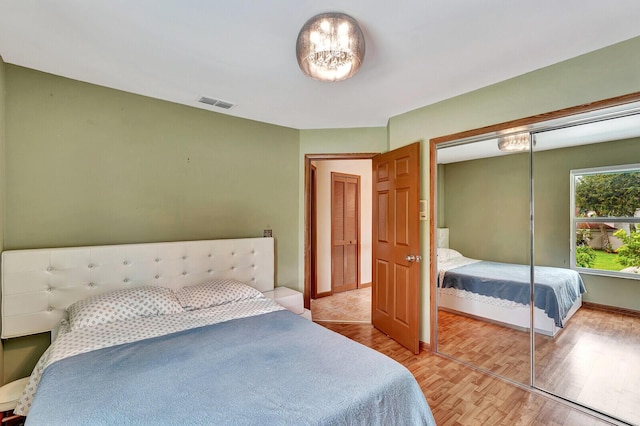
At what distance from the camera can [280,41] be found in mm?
1878

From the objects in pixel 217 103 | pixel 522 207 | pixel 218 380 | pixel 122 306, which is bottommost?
pixel 218 380

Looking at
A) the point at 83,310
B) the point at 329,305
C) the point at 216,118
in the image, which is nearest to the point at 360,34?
the point at 216,118

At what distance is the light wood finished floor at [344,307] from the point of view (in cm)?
402

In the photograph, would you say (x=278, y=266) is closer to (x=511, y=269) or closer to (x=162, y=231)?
(x=162, y=231)

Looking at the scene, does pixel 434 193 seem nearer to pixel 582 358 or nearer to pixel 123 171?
pixel 582 358

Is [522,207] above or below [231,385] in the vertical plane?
above

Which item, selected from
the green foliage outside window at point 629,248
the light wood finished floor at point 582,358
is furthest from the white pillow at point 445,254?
the green foliage outside window at point 629,248

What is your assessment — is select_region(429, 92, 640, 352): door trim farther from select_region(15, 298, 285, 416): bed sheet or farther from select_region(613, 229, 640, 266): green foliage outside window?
select_region(15, 298, 285, 416): bed sheet

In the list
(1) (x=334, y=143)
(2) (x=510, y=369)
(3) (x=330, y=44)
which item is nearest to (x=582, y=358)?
(2) (x=510, y=369)

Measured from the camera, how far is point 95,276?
7.64 feet

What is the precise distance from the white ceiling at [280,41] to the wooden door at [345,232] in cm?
266

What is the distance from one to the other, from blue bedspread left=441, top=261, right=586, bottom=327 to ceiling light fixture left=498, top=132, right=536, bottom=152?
1.01 metres

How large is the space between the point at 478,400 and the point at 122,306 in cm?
273

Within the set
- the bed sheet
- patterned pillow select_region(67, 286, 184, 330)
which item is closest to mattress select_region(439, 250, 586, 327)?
the bed sheet
